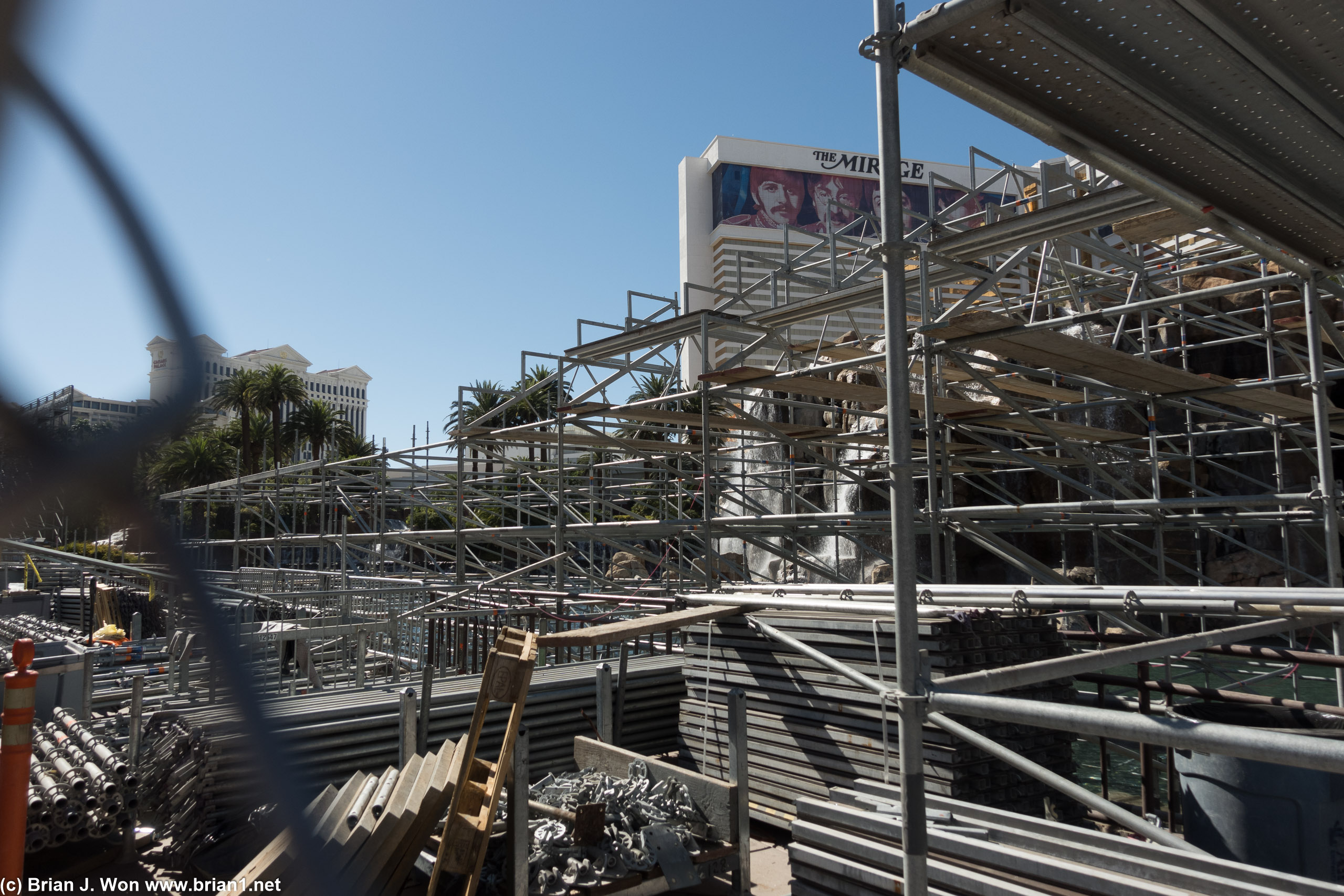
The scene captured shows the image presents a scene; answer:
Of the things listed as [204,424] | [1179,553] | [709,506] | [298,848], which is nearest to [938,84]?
[204,424]

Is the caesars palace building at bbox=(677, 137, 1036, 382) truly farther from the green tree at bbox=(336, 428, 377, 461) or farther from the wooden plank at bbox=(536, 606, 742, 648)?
the wooden plank at bbox=(536, 606, 742, 648)

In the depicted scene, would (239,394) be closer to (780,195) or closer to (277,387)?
(277,387)

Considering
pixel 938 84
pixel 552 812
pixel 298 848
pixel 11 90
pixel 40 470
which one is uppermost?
pixel 938 84

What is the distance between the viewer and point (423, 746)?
708 cm

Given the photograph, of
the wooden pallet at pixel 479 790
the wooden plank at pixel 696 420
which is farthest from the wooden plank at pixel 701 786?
the wooden plank at pixel 696 420

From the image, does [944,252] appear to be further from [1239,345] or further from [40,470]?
[1239,345]

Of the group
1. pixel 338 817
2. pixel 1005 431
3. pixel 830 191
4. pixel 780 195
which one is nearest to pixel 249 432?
pixel 338 817

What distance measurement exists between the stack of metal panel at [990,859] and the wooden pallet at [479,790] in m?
1.74

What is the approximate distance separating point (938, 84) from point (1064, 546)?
44.3 ft

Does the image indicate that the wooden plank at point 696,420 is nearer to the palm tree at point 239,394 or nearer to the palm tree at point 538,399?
the palm tree at point 538,399

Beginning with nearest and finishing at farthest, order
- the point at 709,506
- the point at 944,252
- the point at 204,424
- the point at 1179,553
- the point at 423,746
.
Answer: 1. the point at 204,424
2. the point at 423,746
3. the point at 944,252
4. the point at 709,506
5. the point at 1179,553

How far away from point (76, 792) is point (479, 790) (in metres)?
2.79

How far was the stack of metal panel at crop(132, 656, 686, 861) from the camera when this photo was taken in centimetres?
628

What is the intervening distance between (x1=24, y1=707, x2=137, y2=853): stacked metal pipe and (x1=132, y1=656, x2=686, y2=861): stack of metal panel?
1.19ft
